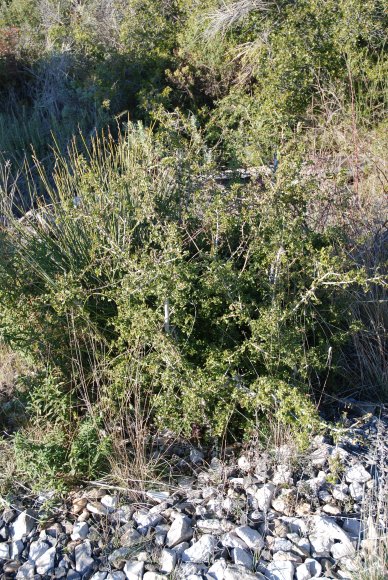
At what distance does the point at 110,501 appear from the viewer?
11.7ft

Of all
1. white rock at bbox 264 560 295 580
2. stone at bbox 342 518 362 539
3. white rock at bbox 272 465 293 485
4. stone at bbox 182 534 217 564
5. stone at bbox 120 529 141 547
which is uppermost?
stone at bbox 120 529 141 547

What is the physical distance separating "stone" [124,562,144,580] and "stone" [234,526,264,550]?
47cm

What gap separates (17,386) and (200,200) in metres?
1.70

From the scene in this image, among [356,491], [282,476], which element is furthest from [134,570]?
[356,491]

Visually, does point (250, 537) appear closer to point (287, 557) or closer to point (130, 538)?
point (287, 557)

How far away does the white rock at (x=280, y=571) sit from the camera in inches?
117

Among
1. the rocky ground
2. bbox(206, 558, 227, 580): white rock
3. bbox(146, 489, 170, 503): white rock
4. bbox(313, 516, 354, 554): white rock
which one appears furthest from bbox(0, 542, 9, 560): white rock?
bbox(313, 516, 354, 554): white rock

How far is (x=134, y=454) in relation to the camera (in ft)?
12.4

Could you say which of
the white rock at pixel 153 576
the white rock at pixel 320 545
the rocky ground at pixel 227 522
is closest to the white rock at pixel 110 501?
the rocky ground at pixel 227 522

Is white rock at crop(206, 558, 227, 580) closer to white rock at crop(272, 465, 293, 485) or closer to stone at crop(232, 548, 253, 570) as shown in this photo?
stone at crop(232, 548, 253, 570)

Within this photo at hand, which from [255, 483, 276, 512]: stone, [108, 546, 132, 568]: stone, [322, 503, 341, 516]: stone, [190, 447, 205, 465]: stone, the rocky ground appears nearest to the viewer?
the rocky ground

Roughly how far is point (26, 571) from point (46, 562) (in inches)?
3.8

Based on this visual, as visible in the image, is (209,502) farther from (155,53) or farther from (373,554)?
(155,53)

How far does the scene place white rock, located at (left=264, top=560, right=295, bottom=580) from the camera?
9.74 ft
